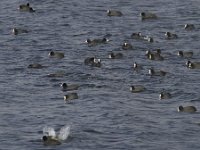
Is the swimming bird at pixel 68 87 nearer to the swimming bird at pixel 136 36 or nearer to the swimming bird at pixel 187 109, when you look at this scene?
the swimming bird at pixel 187 109

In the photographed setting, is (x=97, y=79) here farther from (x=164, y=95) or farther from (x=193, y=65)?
(x=193, y=65)

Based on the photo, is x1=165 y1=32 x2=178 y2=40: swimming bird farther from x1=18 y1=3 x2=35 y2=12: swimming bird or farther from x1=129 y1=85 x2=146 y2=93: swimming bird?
x1=18 y1=3 x2=35 y2=12: swimming bird

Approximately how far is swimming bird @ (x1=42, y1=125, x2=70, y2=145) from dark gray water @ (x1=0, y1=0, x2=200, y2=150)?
36 cm

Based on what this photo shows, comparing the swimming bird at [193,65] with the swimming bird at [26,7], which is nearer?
the swimming bird at [193,65]

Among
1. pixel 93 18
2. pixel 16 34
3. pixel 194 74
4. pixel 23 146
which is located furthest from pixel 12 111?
pixel 93 18

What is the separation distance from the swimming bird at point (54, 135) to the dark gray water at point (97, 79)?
0.36 metres

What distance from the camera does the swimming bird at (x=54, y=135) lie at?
5028 centimetres

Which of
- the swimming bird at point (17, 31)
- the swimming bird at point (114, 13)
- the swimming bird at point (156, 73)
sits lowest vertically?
the swimming bird at point (156, 73)

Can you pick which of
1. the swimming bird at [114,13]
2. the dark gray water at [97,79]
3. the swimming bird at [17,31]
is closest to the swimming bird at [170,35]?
the dark gray water at [97,79]

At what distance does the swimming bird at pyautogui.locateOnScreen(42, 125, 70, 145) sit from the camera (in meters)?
50.3

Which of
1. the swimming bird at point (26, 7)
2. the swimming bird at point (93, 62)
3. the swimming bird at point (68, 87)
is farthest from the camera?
the swimming bird at point (26, 7)

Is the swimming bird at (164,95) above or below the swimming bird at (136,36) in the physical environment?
below

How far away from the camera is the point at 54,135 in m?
51.3

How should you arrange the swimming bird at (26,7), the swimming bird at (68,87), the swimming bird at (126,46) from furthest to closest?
1. the swimming bird at (26,7)
2. the swimming bird at (126,46)
3. the swimming bird at (68,87)
